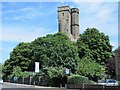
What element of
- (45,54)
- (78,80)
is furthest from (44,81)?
(78,80)

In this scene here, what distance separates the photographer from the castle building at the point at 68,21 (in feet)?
345

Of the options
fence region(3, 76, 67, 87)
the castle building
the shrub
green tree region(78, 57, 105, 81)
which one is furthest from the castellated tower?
the shrub

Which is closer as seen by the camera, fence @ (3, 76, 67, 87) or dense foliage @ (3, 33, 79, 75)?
fence @ (3, 76, 67, 87)

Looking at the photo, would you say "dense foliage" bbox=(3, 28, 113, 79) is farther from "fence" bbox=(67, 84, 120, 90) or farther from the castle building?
the castle building

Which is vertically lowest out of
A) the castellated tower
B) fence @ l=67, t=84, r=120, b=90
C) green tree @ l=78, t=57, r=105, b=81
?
fence @ l=67, t=84, r=120, b=90

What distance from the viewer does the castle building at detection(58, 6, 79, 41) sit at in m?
105

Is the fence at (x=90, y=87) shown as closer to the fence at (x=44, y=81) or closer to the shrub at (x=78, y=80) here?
the shrub at (x=78, y=80)

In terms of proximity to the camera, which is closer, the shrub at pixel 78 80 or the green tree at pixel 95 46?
the shrub at pixel 78 80

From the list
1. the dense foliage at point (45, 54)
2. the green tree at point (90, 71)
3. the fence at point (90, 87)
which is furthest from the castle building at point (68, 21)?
the fence at point (90, 87)

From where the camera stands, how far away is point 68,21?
107m

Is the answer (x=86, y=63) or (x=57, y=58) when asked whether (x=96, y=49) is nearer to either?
(x=86, y=63)

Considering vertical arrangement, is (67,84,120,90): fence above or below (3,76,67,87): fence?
below

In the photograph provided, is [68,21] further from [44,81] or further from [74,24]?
[44,81]

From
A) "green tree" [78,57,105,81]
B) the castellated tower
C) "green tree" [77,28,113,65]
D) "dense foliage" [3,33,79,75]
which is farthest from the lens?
the castellated tower
